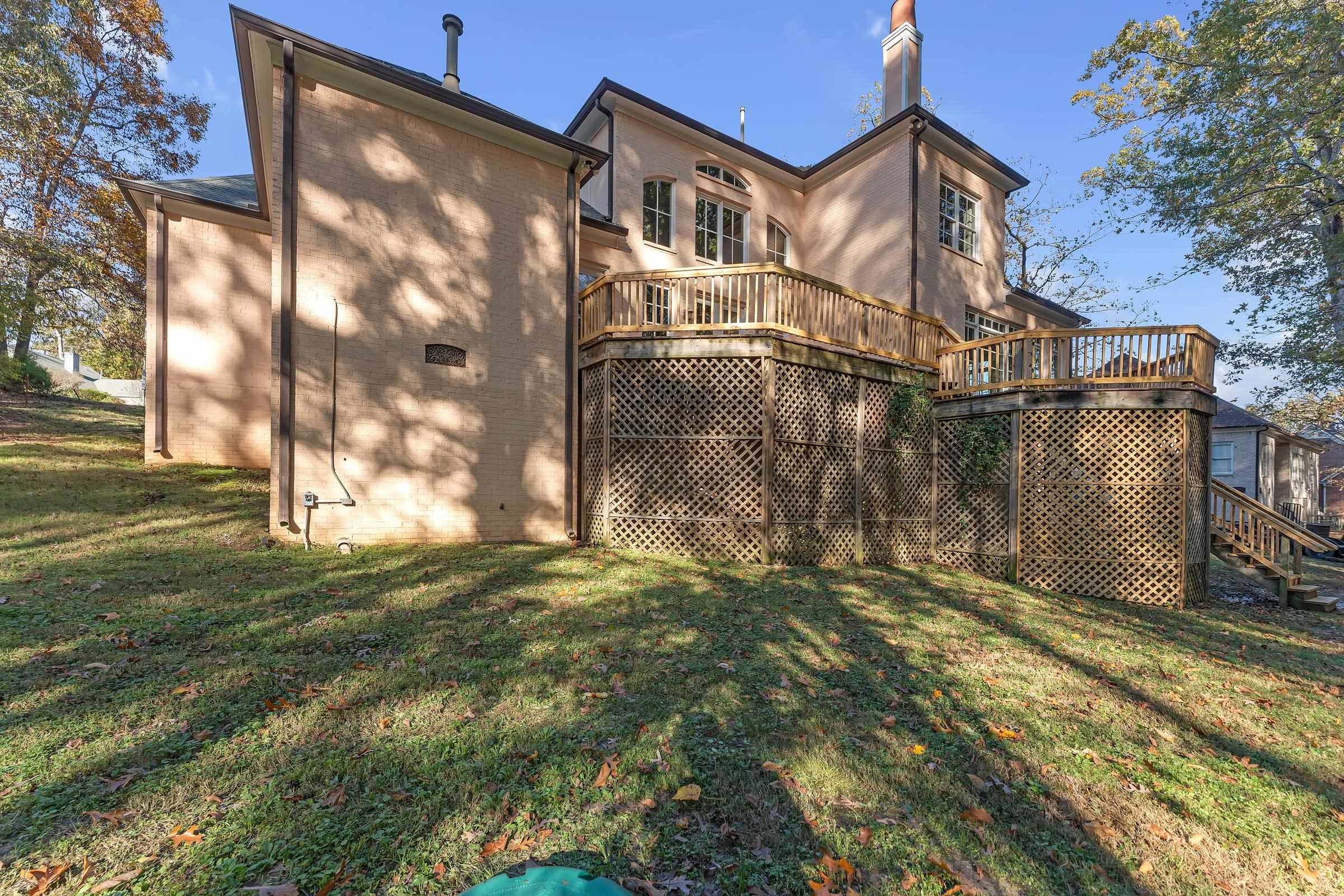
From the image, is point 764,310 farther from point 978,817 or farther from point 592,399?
point 978,817

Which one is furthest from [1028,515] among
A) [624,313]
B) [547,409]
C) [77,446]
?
[77,446]

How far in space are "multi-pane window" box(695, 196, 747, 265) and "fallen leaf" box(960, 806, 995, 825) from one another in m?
12.2

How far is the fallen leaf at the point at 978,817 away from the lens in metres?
2.76

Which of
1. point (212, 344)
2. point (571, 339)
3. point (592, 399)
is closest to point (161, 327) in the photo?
point (212, 344)

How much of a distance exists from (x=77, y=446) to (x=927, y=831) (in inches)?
612

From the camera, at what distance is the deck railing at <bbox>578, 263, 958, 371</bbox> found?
331 inches

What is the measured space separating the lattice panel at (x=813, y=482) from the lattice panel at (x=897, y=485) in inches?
17.9

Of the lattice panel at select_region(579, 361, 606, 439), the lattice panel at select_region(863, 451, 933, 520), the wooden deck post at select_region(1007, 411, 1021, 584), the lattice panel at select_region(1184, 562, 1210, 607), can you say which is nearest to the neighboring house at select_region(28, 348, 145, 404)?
the lattice panel at select_region(579, 361, 606, 439)

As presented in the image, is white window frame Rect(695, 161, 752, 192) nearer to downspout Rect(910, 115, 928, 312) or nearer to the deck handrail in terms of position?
downspout Rect(910, 115, 928, 312)

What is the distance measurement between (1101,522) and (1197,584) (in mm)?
1806

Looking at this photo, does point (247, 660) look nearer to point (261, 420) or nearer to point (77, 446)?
point (261, 420)

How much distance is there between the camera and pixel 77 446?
10523 mm

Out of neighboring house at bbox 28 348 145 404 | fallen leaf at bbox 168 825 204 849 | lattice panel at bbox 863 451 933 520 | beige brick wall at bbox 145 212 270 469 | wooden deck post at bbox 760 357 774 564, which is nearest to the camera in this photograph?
fallen leaf at bbox 168 825 204 849

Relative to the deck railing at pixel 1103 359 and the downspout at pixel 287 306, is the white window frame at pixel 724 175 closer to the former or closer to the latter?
the deck railing at pixel 1103 359
